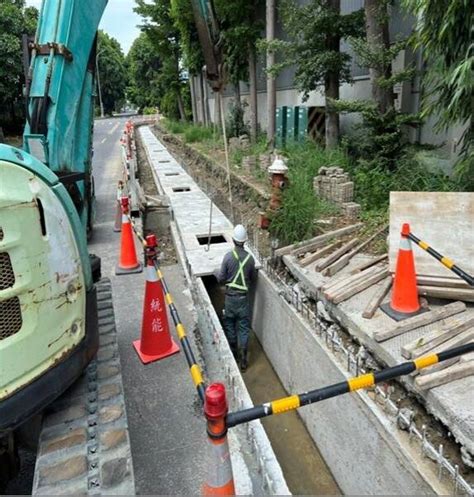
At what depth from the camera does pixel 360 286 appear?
4941 millimetres

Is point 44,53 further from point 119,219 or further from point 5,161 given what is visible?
point 119,219

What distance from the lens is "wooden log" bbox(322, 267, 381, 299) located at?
4.94m

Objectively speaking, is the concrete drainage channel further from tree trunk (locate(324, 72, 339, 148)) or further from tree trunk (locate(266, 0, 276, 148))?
tree trunk (locate(266, 0, 276, 148))

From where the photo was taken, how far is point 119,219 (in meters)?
8.65

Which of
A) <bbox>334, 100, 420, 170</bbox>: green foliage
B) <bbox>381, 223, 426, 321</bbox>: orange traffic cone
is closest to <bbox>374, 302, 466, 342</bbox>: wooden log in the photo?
<bbox>381, 223, 426, 321</bbox>: orange traffic cone

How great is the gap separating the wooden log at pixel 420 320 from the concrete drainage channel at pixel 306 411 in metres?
0.52

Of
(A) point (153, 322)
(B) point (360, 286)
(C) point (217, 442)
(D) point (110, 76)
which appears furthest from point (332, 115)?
(D) point (110, 76)

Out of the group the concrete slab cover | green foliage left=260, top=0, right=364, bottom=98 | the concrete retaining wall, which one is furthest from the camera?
green foliage left=260, top=0, right=364, bottom=98

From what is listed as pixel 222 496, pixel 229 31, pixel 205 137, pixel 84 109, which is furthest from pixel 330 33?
pixel 205 137

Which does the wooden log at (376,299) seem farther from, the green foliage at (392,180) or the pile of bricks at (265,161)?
the pile of bricks at (265,161)

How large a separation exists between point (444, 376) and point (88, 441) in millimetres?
2548

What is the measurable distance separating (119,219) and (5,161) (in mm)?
6760

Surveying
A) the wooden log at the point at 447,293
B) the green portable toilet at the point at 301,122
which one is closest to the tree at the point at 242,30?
the green portable toilet at the point at 301,122

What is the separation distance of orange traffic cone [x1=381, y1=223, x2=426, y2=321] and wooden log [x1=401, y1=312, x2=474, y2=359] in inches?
13.9
